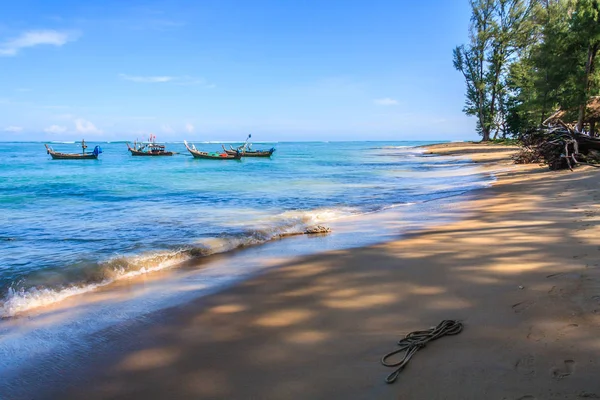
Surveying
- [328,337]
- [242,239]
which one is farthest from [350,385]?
[242,239]

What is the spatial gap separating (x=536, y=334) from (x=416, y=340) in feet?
2.74

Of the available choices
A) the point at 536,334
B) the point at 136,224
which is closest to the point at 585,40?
the point at 136,224

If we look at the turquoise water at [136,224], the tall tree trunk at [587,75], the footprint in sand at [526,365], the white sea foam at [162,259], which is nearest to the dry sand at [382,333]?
the footprint in sand at [526,365]

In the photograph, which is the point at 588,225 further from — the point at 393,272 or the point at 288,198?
the point at 288,198

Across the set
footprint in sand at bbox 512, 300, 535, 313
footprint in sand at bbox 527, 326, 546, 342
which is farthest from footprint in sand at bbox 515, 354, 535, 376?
footprint in sand at bbox 512, 300, 535, 313

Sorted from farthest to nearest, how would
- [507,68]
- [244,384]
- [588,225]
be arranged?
[507,68] → [588,225] → [244,384]

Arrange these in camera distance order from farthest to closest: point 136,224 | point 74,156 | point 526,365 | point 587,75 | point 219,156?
point 74,156
point 219,156
point 587,75
point 136,224
point 526,365

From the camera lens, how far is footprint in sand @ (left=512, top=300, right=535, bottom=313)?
127 inches

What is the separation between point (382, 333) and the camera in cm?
312

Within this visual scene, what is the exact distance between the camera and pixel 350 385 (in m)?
2.46

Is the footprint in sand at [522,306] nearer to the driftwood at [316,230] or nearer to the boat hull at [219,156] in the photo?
the driftwood at [316,230]

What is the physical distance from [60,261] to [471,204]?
9068 mm

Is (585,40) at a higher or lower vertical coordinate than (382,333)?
higher

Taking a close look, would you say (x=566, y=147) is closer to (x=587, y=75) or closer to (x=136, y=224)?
(x=587, y=75)
